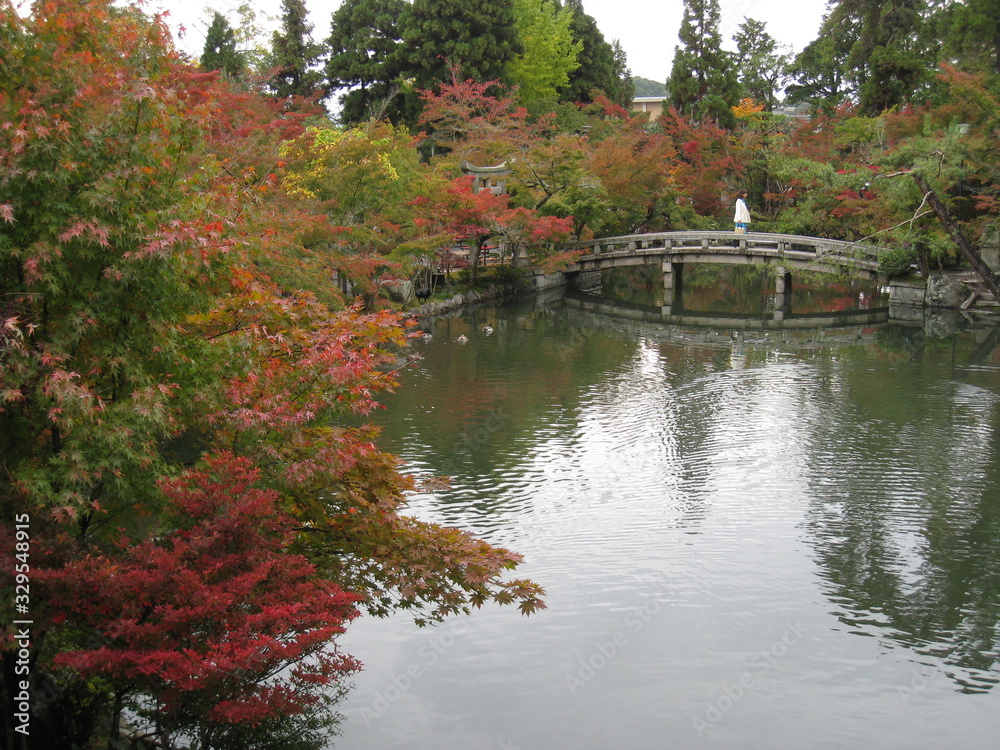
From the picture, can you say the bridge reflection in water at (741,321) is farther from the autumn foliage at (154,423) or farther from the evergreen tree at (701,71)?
the autumn foliage at (154,423)

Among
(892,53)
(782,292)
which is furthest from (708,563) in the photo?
(892,53)

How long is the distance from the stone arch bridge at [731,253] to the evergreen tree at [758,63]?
528 inches

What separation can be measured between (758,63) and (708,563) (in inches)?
1356

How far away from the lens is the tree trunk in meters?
21.4

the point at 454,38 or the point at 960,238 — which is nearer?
the point at 960,238

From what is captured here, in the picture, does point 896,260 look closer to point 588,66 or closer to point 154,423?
point 154,423

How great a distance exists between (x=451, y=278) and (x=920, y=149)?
42.7ft

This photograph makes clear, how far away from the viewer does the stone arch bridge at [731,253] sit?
23922mm

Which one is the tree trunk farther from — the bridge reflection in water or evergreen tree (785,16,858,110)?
evergreen tree (785,16,858,110)

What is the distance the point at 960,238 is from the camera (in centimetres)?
2136

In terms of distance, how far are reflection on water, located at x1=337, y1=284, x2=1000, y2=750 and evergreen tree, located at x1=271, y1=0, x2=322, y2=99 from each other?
905 inches

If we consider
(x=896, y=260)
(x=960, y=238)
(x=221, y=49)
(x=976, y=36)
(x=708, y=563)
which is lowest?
(x=708, y=563)

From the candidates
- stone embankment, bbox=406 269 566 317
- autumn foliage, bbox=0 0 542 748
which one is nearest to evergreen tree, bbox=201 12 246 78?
stone embankment, bbox=406 269 566 317

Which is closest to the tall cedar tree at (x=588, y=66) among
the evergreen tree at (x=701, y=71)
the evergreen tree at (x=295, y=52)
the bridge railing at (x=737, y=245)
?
the evergreen tree at (x=701, y=71)
